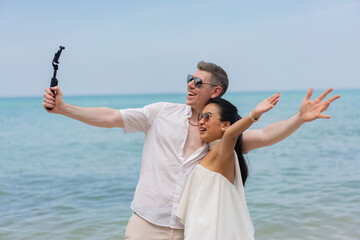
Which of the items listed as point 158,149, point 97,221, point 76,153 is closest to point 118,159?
point 76,153

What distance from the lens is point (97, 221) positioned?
297 inches

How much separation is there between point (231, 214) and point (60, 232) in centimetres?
449

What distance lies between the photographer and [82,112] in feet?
10.9

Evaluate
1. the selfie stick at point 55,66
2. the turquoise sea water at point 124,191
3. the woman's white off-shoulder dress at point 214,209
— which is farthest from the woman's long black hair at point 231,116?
the turquoise sea water at point 124,191

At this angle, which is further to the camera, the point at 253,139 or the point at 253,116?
the point at 253,139

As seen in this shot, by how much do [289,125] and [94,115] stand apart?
4.28ft

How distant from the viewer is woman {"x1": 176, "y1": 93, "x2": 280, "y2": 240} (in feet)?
10.1

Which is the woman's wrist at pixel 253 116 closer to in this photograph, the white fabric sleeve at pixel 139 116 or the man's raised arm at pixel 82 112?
the white fabric sleeve at pixel 139 116

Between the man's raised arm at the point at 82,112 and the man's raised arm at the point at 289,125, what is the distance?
0.93 metres

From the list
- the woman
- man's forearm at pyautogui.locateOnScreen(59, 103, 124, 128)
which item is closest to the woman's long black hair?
the woman

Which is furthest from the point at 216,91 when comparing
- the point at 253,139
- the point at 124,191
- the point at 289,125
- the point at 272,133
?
the point at 124,191

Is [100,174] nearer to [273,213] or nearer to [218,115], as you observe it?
[273,213]

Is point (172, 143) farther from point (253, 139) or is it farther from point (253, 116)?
Result: point (253, 116)

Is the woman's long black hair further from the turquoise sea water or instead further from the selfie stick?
the turquoise sea water
